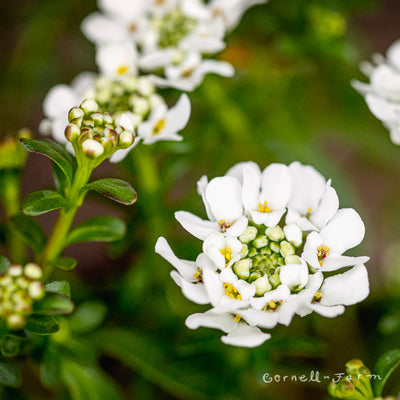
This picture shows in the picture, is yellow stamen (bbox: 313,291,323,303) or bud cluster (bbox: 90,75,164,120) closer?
yellow stamen (bbox: 313,291,323,303)

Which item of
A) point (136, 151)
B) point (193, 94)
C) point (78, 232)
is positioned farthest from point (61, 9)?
point (78, 232)

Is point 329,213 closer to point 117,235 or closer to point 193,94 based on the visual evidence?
point 117,235

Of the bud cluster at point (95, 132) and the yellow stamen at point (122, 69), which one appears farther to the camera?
the yellow stamen at point (122, 69)

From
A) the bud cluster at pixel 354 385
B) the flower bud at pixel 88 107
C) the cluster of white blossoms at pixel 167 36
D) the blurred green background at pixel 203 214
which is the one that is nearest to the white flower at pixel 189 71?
the cluster of white blossoms at pixel 167 36

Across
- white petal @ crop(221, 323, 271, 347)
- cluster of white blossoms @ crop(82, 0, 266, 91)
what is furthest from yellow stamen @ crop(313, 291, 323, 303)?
cluster of white blossoms @ crop(82, 0, 266, 91)

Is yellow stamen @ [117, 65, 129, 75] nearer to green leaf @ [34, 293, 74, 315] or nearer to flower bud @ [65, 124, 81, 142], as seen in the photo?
flower bud @ [65, 124, 81, 142]

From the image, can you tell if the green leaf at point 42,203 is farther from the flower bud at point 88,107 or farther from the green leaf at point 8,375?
the green leaf at point 8,375
